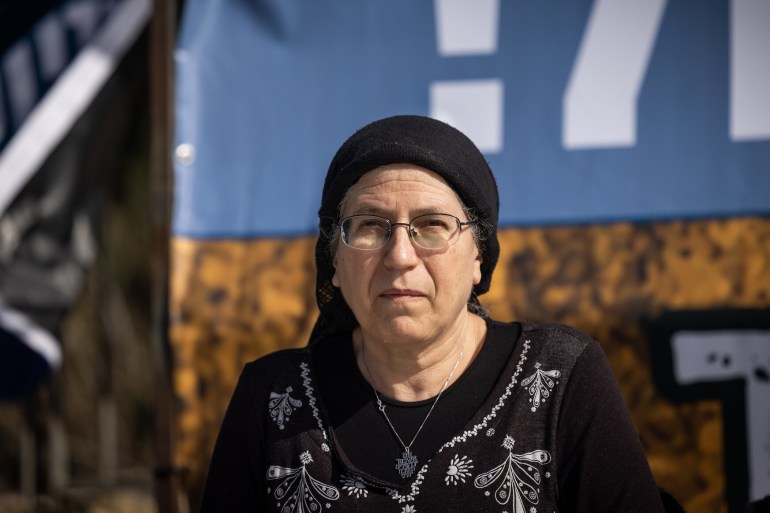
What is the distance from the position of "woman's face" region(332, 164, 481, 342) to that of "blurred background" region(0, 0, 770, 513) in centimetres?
95

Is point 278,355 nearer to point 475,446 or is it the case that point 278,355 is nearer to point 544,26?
point 475,446

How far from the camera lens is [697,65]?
2.69 metres

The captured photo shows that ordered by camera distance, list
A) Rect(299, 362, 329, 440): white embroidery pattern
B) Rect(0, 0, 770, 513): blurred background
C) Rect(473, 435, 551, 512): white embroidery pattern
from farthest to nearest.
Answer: Rect(0, 0, 770, 513): blurred background
Rect(299, 362, 329, 440): white embroidery pattern
Rect(473, 435, 551, 512): white embroidery pattern

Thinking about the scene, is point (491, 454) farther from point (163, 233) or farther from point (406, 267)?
point (163, 233)

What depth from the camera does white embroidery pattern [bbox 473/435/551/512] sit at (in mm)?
1682

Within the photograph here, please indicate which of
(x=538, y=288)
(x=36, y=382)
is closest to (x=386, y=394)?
(x=538, y=288)

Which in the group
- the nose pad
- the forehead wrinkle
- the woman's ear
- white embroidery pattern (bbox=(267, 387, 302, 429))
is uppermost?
the forehead wrinkle

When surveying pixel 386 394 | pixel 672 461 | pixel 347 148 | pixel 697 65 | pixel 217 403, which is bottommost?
pixel 672 461

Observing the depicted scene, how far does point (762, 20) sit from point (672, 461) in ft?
4.93

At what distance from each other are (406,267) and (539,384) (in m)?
0.40

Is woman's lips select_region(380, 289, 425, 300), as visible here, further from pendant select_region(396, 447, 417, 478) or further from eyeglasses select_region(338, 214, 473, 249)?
pendant select_region(396, 447, 417, 478)

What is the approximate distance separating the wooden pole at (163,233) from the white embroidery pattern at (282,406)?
0.92 m

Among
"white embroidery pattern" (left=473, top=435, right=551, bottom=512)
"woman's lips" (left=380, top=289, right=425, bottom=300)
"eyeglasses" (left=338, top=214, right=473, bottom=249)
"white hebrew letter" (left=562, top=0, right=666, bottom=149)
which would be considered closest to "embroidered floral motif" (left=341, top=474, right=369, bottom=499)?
"white embroidery pattern" (left=473, top=435, right=551, bottom=512)

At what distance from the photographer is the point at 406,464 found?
1734 millimetres
